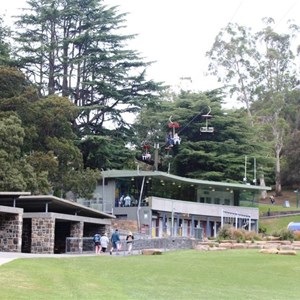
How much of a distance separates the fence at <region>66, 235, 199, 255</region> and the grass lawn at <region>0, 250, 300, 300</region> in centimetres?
638

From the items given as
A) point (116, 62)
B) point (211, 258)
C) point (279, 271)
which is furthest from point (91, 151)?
point (279, 271)

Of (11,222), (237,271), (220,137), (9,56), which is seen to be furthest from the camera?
(220,137)

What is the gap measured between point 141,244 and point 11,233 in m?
7.07

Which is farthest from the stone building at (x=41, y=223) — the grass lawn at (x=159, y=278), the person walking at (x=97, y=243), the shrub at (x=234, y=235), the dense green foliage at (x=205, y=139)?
Result: the dense green foliage at (x=205, y=139)

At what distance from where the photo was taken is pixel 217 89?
7212 centimetres

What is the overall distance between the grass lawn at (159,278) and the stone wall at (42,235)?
6.77 meters

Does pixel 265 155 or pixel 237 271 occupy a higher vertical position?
pixel 265 155

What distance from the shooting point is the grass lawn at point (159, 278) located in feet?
51.6

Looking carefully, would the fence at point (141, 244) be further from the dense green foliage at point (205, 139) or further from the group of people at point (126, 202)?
the dense green foliage at point (205, 139)

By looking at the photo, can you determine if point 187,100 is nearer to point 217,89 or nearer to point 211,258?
point 217,89

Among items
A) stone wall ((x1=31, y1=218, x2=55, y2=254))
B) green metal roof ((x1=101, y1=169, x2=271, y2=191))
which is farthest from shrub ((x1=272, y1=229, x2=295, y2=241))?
green metal roof ((x1=101, y1=169, x2=271, y2=191))

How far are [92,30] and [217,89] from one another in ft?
53.0

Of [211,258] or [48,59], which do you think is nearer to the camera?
[211,258]

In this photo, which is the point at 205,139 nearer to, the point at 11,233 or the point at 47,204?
the point at 47,204
